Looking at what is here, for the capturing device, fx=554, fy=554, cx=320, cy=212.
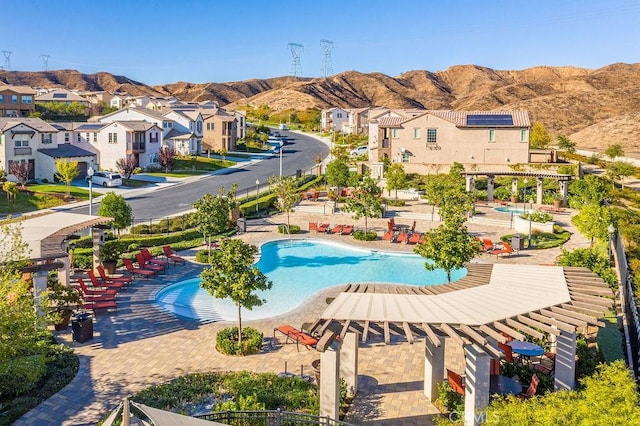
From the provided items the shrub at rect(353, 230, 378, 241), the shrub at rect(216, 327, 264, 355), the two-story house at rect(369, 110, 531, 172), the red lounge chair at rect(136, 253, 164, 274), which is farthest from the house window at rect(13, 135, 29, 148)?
the shrub at rect(216, 327, 264, 355)

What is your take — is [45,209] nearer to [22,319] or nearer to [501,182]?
[22,319]

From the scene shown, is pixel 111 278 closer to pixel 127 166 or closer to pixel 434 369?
pixel 434 369

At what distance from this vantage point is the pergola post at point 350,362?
46.1 ft

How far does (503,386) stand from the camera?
13.4 m

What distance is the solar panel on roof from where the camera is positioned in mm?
55166

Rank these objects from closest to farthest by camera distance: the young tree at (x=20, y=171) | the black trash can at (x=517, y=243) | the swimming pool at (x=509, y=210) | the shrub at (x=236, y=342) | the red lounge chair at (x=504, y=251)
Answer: the shrub at (x=236, y=342), the red lounge chair at (x=504, y=251), the black trash can at (x=517, y=243), the swimming pool at (x=509, y=210), the young tree at (x=20, y=171)

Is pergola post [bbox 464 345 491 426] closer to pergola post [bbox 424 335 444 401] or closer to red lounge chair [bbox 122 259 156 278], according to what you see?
pergola post [bbox 424 335 444 401]

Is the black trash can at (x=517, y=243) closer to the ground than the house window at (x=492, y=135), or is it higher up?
closer to the ground

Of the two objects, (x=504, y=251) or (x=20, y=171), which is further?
(x=20, y=171)

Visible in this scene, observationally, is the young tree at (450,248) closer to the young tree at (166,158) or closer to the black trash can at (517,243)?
the black trash can at (517,243)

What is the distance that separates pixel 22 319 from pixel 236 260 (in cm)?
682

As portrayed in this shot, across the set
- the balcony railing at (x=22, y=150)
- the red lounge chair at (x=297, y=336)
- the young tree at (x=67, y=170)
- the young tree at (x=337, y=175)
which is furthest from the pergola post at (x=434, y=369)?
the balcony railing at (x=22, y=150)

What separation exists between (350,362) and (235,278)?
5.20m

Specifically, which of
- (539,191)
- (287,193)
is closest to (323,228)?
(287,193)
